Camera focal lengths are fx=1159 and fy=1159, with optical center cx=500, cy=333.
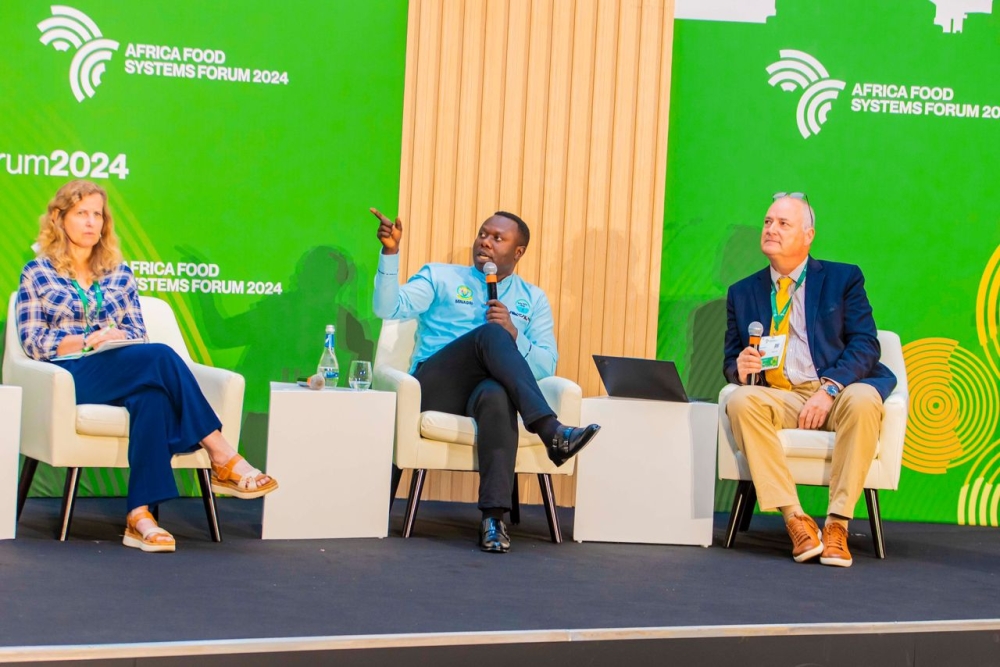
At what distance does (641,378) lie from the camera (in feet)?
13.8

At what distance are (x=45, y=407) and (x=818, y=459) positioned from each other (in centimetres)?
262

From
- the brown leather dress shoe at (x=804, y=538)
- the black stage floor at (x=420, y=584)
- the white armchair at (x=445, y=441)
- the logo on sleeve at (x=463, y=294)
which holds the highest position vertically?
the logo on sleeve at (x=463, y=294)

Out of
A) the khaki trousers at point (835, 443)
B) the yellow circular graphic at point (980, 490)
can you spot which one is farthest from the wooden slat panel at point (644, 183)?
the yellow circular graphic at point (980, 490)

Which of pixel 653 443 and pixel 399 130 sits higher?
pixel 399 130

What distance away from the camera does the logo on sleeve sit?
177 inches

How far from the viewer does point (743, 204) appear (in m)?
5.27

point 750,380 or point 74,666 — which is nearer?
point 74,666

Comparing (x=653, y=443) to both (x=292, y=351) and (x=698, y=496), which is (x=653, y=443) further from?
(x=292, y=351)

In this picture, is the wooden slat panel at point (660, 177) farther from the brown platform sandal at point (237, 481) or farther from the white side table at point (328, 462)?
the brown platform sandal at point (237, 481)

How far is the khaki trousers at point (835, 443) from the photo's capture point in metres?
4.02

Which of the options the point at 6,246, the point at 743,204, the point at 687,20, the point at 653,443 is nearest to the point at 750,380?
the point at 653,443

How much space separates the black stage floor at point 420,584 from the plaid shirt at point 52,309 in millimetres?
632

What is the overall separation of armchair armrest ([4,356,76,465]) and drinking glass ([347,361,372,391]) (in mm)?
946

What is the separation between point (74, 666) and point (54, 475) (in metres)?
→ 2.66
